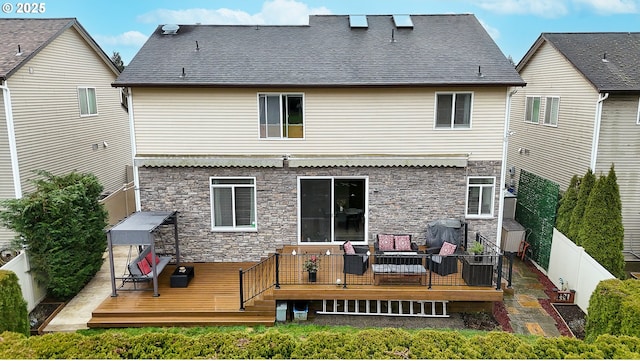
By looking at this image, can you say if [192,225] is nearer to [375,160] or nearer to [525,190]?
[375,160]

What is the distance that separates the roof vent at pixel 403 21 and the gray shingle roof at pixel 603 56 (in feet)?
22.8

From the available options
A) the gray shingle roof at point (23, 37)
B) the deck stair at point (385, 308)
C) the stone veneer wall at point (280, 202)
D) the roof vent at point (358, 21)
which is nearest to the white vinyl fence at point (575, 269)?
the stone veneer wall at point (280, 202)

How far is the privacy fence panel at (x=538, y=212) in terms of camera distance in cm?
Result: 1584

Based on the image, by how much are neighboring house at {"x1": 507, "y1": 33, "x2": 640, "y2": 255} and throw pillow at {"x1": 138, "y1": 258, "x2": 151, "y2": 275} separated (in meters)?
16.6

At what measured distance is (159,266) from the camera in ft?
44.0

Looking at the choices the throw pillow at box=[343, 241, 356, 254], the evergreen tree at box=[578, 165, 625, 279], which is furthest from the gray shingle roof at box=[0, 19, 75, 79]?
the evergreen tree at box=[578, 165, 625, 279]

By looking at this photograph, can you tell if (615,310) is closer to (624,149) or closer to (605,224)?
(605,224)

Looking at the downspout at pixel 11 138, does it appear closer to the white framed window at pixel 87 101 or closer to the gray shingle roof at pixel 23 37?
the gray shingle roof at pixel 23 37

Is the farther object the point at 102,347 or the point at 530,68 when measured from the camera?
the point at 530,68

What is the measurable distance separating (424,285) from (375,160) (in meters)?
4.34

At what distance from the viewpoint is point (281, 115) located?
571 inches

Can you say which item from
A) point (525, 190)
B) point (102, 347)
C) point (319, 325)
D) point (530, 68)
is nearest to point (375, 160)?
point (319, 325)

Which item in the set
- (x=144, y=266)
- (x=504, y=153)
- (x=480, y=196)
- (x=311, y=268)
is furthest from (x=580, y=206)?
(x=144, y=266)

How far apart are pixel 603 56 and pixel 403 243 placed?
1238 centimetres
